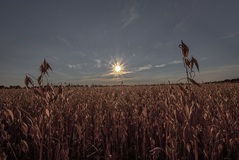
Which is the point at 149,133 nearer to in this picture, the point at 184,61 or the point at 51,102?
the point at 51,102

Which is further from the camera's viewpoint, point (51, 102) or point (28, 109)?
point (28, 109)

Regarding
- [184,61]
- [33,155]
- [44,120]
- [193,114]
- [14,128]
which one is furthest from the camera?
[14,128]

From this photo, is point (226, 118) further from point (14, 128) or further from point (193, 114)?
point (14, 128)

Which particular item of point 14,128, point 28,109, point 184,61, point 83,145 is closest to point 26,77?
point 184,61

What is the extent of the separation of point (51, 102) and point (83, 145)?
1.80 metres

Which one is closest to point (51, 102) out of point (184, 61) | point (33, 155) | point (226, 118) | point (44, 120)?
point (44, 120)

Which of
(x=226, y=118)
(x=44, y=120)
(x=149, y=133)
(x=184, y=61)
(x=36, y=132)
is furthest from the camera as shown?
(x=149, y=133)

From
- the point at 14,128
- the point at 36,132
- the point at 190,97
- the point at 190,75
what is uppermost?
the point at 190,75

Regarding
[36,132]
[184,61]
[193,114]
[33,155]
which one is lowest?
[33,155]

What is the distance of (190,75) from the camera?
1695mm

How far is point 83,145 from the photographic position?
148 inches

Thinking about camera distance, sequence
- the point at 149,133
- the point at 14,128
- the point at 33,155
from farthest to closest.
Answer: the point at 14,128, the point at 149,133, the point at 33,155

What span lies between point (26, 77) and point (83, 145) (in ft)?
6.44

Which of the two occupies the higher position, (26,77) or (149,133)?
(26,77)
